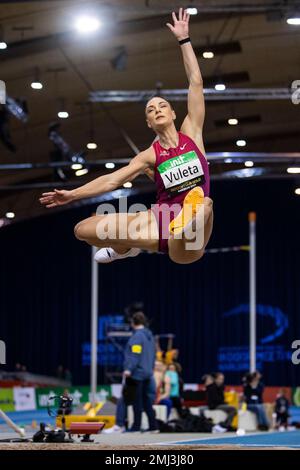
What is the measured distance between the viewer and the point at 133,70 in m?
18.2

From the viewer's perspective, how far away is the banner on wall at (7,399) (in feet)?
57.0

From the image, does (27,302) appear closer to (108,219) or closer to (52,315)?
(52,315)

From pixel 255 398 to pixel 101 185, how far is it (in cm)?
930

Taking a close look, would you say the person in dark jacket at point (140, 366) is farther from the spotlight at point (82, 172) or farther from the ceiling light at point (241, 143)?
the ceiling light at point (241, 143)

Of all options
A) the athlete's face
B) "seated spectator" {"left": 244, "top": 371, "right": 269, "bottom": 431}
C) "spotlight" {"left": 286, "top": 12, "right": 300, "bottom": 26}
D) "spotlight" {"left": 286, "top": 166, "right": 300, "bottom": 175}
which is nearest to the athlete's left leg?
the athlete's face

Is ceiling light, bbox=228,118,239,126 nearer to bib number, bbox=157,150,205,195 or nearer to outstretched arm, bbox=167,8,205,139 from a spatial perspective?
outstretched arm, bbox=167,8,205,139

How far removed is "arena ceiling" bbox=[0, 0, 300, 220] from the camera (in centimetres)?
1512

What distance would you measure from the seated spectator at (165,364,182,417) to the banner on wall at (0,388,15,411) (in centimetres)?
462

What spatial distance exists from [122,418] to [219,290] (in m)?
15.7

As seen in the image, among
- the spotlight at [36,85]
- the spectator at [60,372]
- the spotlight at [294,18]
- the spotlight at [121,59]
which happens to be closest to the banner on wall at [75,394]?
the spectator at [60,372]

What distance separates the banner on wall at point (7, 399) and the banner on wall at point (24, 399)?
0.10 metres

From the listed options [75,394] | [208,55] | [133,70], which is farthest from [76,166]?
[75,394]

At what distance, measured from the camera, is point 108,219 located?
20.0ft

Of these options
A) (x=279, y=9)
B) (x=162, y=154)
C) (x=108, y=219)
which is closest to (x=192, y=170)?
(x=162, y=154)
